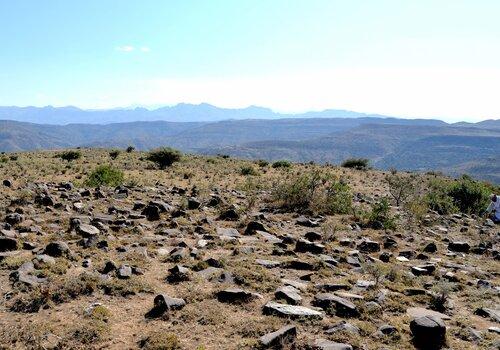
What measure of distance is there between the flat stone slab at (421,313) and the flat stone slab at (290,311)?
1.90 metres

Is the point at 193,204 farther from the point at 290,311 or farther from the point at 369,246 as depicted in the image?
the point at 290,311

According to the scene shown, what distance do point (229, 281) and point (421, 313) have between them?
411cm

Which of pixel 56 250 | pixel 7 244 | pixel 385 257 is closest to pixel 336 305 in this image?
pixel 385 257

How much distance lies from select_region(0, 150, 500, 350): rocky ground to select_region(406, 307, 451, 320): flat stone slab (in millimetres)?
31

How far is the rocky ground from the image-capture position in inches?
295

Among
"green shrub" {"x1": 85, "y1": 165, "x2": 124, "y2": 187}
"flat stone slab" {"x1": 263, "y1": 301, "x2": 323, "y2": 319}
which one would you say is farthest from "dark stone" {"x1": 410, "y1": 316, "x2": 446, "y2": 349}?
"green shrub" {"x1": 85, "y1": 165, "x2": 124, "y2": 187}

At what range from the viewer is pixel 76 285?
900cm

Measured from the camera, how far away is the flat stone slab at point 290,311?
826 cm

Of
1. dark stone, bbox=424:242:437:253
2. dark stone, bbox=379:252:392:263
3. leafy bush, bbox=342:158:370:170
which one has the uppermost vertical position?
dark stone, bbox=379:252:392:263

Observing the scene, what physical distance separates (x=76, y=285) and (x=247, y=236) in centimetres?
679

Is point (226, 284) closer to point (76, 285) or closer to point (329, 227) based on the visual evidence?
point (76, 285)

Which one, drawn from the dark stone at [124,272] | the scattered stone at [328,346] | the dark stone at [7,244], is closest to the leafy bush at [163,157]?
the dark stone at [7,244]

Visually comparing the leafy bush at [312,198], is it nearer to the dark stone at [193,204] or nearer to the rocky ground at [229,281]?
the rocky ground at [229,281]

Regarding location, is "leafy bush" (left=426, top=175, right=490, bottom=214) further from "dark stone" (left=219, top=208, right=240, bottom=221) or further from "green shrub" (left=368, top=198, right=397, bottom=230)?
"dark stone" (left=219, top=208, right=240, bottom=221)
